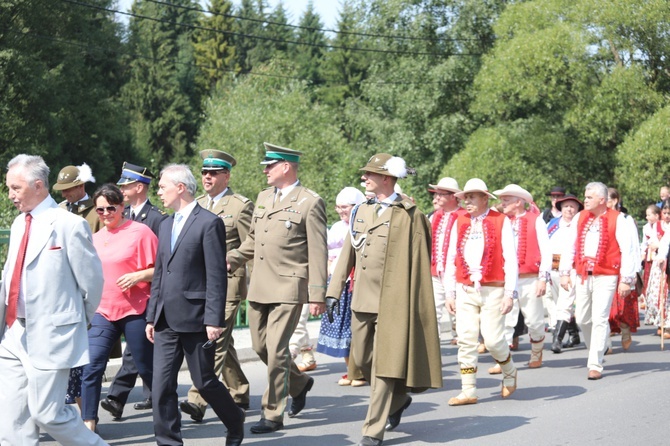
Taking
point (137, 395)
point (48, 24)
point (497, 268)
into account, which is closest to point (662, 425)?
point (497, 268)

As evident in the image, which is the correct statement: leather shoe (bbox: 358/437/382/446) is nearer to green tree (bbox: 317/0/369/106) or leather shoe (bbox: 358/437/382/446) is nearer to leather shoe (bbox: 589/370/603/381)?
leather shoe (bbox: 589/370/603/381)

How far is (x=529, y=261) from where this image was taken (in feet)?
39.3

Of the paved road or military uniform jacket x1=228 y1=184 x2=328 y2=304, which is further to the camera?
military uniform jacket x1=228 y1=184 x2=328 y2=304

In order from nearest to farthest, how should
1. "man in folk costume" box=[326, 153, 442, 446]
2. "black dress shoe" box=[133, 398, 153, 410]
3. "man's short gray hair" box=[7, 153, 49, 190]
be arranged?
"man's short gray hair" box=[7, 153, 49, 190] → "man in folk costume" box=[326, 153, 442, 446] → "black dress shoe" box=[133, 398, 153, 410]

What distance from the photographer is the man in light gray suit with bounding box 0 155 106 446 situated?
5.71 meters

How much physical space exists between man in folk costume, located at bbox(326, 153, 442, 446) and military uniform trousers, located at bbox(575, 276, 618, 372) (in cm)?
341

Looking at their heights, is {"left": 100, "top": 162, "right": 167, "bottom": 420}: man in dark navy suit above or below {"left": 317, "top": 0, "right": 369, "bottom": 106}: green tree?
below

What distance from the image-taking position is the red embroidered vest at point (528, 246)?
11992 mm

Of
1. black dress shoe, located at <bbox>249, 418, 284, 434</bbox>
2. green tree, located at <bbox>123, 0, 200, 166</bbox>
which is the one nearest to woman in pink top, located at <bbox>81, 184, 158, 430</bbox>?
black dress shoe, located at <bbox>249, 418, 284, 434</bbox>

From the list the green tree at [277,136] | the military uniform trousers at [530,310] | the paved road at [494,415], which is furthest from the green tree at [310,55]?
the paved road at [494,415]

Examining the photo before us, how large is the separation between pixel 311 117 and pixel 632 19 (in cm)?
2436

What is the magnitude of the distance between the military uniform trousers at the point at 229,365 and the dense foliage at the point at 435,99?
25.1 feet

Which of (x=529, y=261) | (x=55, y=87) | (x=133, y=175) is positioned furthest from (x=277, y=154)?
(x=55, y=87)

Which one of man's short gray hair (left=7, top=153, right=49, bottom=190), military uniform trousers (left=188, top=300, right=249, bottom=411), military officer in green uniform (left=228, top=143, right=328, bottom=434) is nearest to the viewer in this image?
man's short gray hair (left=7, top=153, right=49, bottom=190)
